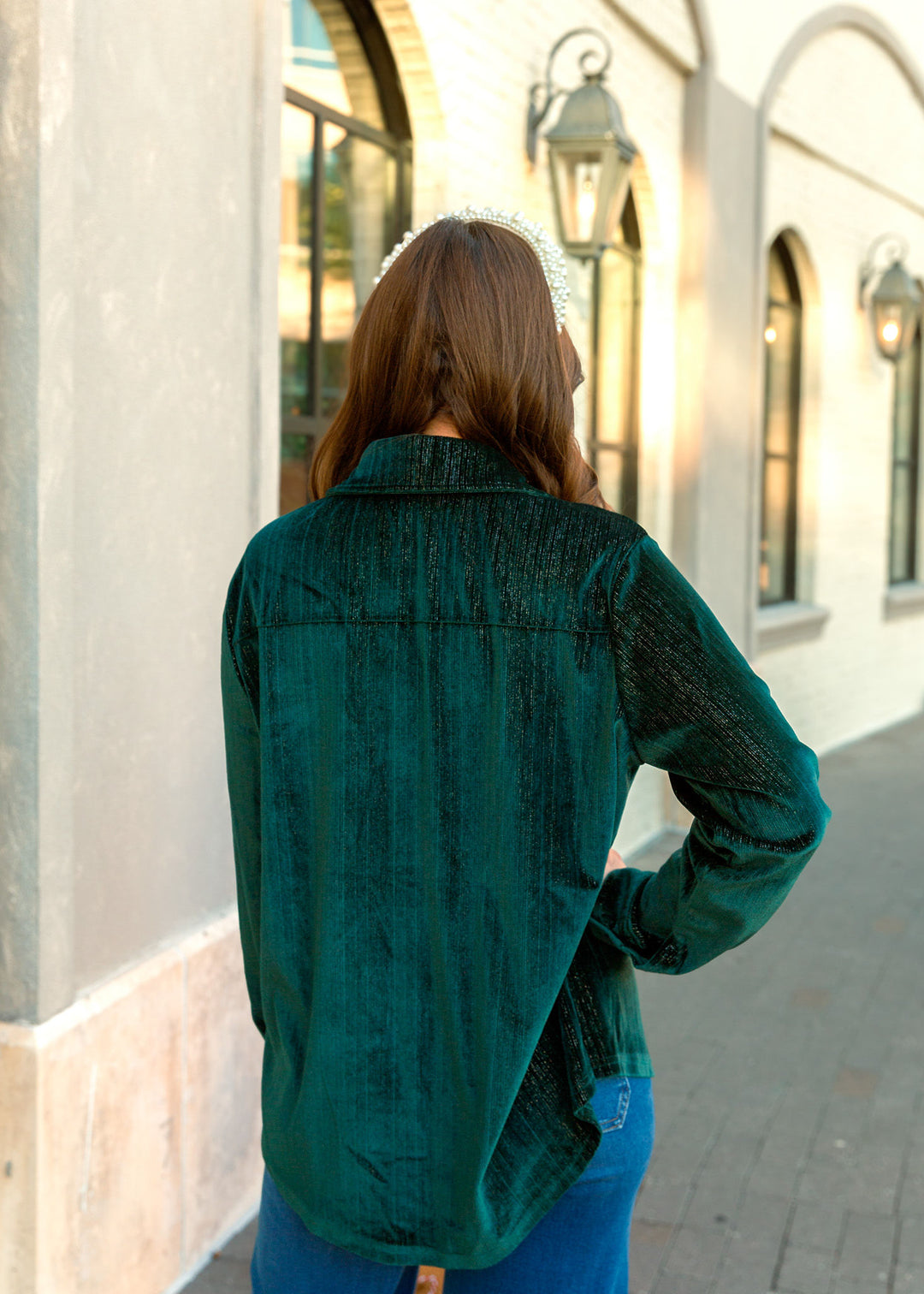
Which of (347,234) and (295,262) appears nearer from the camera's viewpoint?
(295,262)

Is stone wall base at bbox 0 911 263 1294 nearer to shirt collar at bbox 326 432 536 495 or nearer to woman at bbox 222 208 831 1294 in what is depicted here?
woman at bbox 222 208 831 1294

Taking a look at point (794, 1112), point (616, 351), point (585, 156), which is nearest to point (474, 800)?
point (794, 1112)

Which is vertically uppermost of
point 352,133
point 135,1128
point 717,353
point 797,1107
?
point 352,133

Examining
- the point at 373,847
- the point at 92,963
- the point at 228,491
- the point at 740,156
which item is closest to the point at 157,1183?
the point at 92,963

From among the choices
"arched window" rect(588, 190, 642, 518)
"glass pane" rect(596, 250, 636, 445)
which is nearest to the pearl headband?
"arched window" rect(588, 190, 642, 518)

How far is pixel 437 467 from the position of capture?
1.41 meters

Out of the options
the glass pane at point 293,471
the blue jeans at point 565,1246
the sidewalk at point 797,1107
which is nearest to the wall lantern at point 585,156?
the glass pane at point 293,471

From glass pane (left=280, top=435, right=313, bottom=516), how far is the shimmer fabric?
→ 109 inches

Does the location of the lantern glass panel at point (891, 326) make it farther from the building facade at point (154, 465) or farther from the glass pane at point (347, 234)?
the glass pane at point (347, 234)

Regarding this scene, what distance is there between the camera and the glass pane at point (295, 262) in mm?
4176

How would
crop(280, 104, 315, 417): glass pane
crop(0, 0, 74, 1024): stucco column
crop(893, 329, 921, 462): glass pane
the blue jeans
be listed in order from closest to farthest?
the blue jeans
crop(0, 0, 74, 1024): stucco column
crop(280, 104, 315, 417): glass pane
crop(893, 329, 921, 462): glass pane

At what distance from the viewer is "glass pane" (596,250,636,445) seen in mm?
6473

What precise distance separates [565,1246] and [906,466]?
1112cm

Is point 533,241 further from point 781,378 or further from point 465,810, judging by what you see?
point 781,378
